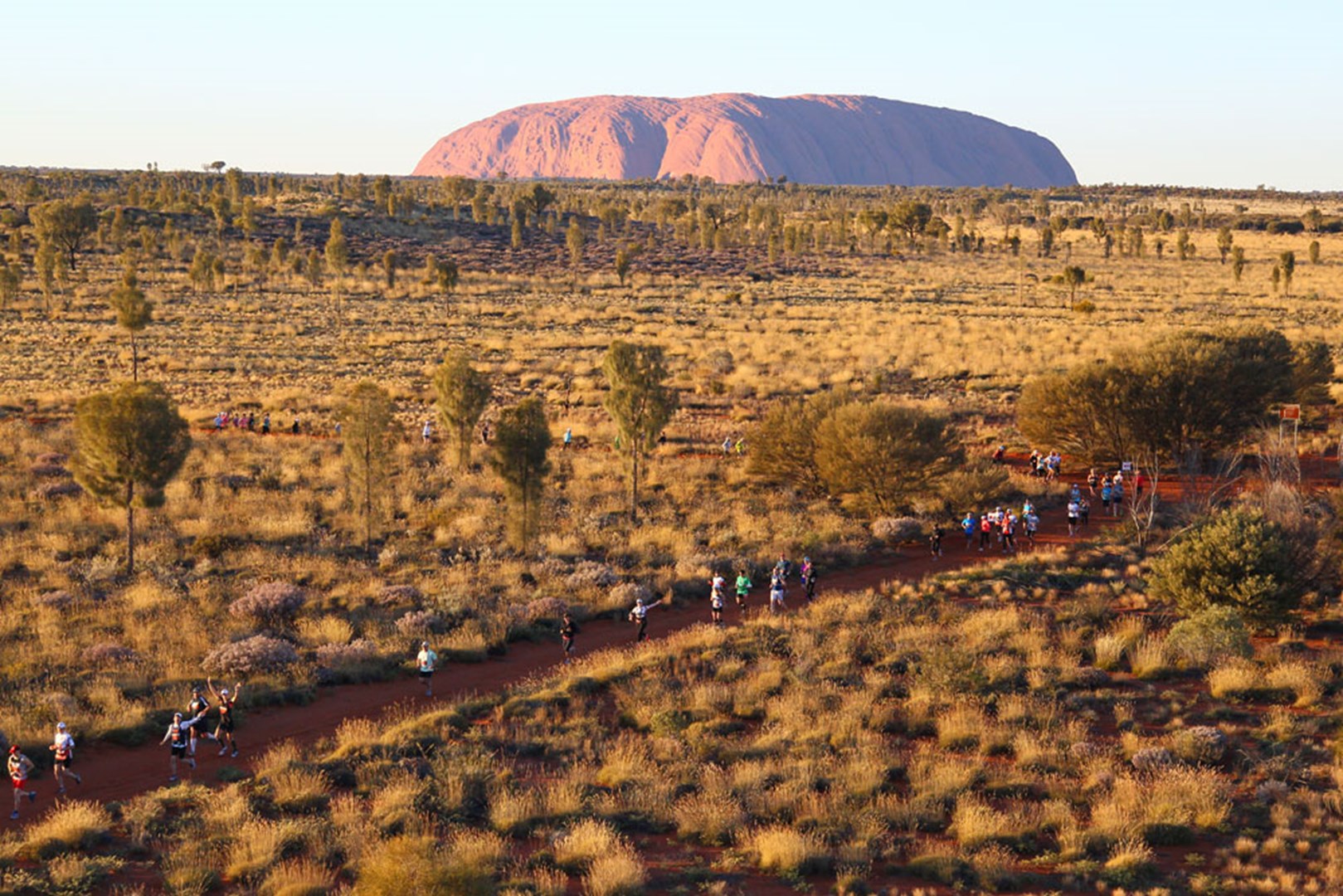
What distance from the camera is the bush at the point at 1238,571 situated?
1759cm

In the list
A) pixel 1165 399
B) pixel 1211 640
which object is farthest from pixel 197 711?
pixel 1165 399

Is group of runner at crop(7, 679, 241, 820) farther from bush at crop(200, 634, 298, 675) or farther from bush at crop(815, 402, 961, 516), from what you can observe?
bush at crop(815, 402, 961, 516)

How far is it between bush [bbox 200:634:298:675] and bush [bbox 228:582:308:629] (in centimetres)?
182

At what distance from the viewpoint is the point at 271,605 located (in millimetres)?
19078

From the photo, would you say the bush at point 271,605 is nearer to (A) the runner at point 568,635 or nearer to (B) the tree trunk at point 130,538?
(B) the tree trunk at point 130,538

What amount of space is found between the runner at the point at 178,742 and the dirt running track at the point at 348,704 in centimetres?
11

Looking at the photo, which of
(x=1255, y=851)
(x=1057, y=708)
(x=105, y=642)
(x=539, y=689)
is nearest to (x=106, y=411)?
(x=105, y=642)

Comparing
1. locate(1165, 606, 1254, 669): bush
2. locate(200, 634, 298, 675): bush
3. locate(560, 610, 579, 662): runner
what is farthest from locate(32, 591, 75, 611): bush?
locate(1165, 606, 1254, 669): bush

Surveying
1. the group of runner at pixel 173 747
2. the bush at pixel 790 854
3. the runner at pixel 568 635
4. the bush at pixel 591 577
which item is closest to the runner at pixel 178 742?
the group of runner at pixel 173 747

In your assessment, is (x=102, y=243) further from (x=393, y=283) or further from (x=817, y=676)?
(x=817, y=676)

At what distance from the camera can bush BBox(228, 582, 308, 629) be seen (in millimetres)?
18891

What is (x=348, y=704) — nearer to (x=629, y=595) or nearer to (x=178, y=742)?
(x=178, y=742)

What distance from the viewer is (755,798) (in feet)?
37.7

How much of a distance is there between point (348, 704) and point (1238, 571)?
45.9 ft
